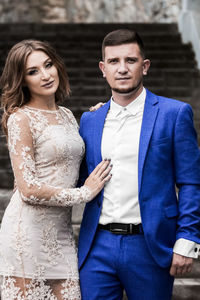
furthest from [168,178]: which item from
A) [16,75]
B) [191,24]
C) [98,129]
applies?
[191,24]

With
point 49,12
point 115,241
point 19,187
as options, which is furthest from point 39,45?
point 49,12

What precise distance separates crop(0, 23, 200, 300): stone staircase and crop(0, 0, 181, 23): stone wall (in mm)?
6491

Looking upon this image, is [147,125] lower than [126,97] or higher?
lower

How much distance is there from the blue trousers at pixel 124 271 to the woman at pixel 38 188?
0.16 meters

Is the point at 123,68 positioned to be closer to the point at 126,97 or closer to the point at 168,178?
the point at 126,97

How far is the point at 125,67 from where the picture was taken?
234 cm

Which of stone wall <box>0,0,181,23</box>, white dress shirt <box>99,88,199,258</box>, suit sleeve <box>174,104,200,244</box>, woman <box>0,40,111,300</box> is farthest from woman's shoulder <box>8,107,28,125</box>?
stone wall <box>0,0,181,23</box>

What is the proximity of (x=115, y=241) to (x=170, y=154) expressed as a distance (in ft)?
1.61

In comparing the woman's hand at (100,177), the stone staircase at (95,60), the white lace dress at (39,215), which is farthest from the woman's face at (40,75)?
the stone staircase at (95,60)

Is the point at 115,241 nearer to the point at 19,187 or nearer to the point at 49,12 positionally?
the point at 19,187

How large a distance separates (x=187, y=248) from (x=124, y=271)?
12.8 inches

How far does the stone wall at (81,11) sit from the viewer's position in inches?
704

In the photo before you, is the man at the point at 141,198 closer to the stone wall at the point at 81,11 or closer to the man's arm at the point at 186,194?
the man's arm at the point at 186,194

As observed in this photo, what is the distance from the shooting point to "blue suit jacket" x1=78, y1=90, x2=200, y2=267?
7.49 feet
